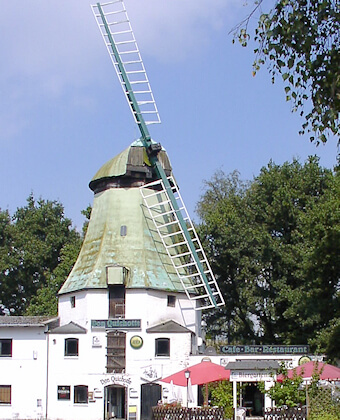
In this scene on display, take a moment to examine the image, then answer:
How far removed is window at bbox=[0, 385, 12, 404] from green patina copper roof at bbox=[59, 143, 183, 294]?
17.1 feet

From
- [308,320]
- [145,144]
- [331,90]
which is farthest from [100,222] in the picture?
[331,90]

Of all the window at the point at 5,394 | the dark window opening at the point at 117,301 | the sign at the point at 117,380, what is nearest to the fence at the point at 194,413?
the sign at the point at 117,380

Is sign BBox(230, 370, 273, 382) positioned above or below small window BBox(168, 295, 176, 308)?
below

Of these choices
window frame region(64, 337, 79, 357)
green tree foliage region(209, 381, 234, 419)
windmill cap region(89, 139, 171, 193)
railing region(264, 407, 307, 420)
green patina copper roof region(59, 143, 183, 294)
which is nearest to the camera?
railing region(264, 407, 307, 420)

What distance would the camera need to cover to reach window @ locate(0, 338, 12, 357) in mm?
34531

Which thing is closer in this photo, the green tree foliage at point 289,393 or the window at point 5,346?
the green tree foliage at point 289,393

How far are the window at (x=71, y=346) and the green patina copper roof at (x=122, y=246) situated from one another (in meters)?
2.43

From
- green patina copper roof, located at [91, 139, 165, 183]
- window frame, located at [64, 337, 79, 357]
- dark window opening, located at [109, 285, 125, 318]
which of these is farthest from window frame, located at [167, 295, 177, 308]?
green patina copper roof, located at [91, 139, 165, 183]

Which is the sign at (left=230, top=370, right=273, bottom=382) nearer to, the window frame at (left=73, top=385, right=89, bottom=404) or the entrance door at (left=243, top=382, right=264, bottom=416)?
the entrance door at (left=243, top=382, right=264, bottom=416)

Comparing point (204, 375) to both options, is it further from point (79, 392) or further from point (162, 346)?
point (79, 392)

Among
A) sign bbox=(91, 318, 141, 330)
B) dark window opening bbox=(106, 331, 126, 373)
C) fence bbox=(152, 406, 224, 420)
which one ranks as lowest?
fence bbox=(152, 406, 224, 420)

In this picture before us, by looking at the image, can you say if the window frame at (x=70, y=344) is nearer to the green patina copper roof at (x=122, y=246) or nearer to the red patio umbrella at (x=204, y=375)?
the green patina copper roof at (x=122, y=246)

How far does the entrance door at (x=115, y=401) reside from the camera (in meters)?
33.3

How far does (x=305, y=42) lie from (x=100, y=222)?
25886mm
